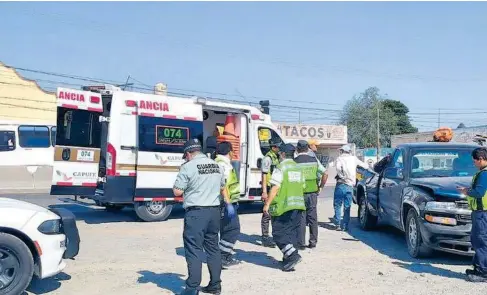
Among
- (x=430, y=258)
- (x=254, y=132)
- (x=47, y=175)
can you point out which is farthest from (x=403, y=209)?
(x=47, y=175)

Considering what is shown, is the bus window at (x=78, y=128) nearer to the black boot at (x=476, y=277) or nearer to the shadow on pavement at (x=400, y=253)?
the shadow on pavement at (x=400, y=253)

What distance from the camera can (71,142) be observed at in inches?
415

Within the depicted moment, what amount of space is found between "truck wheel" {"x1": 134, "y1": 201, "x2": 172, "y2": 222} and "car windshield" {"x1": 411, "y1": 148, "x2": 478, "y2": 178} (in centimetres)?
553

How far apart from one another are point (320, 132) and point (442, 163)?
121 feet

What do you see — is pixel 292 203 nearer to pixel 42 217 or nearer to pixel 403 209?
Result: pixel 403 209

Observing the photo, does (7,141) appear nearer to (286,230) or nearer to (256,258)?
(256,258)

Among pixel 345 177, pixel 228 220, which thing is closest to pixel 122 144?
pixel 228 220

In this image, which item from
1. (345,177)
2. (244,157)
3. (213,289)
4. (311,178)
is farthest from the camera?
(244,157)

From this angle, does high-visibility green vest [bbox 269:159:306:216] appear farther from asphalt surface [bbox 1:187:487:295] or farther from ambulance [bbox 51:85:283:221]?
ambulance [bbox 51:85:283:221]

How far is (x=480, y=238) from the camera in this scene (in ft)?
20.4

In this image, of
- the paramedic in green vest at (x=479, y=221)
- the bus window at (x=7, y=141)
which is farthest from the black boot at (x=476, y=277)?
the bus window at (x=7, y=141)

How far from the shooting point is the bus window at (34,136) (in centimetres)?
2181

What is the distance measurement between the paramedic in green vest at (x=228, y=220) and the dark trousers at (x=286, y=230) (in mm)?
540

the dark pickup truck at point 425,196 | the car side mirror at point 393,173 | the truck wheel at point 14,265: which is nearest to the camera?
the truck wheel at point 14,265
